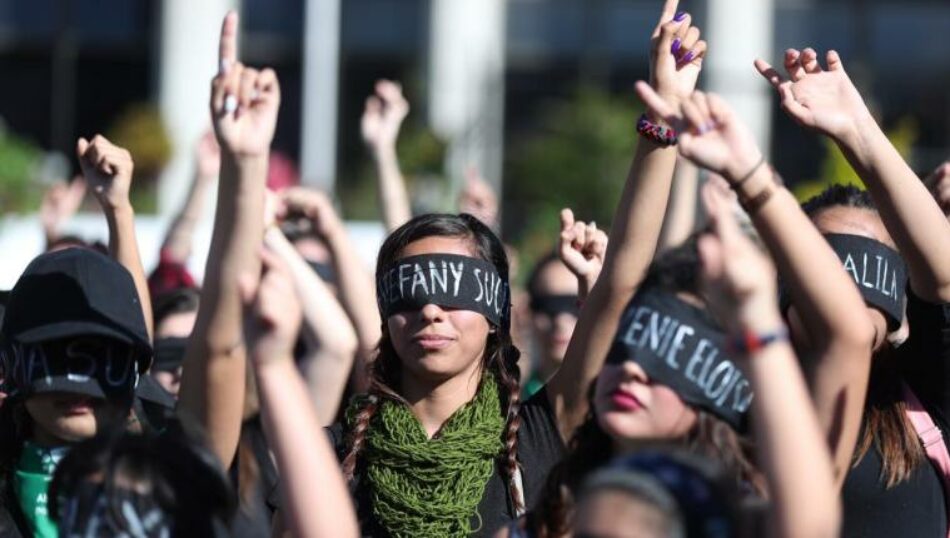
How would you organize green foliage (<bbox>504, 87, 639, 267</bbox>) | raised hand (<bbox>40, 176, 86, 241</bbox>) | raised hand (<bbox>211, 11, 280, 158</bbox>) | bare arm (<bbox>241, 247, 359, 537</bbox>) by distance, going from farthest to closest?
green foliage (<bbox>504, 87, 639, 267</bbox>) < raised hand (<bbox>40, 176, 86, 241</bbox>) < raised hand (<bbox>211, 11, 280, 158</bbox>) < bare arm (<bbox>241, 247, 359, 537</bbox>)

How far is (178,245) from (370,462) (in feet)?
9.80

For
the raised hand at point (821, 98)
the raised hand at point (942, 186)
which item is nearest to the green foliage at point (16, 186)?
the raised hand at point (942, 186)

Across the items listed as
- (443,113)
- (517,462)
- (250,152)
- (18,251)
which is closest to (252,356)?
(250,152)

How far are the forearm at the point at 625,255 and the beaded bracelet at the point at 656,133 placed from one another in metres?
0.02

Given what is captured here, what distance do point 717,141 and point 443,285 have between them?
1119 mm

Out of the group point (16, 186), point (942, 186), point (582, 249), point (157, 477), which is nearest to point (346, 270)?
point (582, 249)

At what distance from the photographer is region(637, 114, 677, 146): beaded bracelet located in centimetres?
368

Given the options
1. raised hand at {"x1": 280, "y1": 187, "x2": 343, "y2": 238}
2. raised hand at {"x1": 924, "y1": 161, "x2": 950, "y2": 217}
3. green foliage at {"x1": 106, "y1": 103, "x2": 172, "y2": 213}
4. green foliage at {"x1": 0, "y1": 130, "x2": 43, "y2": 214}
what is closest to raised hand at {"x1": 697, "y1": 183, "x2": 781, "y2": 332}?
raised hand at {"x1": 924, "y1": 161, "x2": 950, "y2": 217}

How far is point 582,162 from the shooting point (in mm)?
21516

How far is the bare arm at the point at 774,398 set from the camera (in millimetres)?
2689

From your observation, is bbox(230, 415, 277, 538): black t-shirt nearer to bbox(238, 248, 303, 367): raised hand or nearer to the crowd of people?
the crowd of people

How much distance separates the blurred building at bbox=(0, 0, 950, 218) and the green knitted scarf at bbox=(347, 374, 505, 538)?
1969cm

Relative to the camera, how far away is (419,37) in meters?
24.3

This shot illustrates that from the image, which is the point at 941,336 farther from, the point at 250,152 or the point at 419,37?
the point at 419,37
